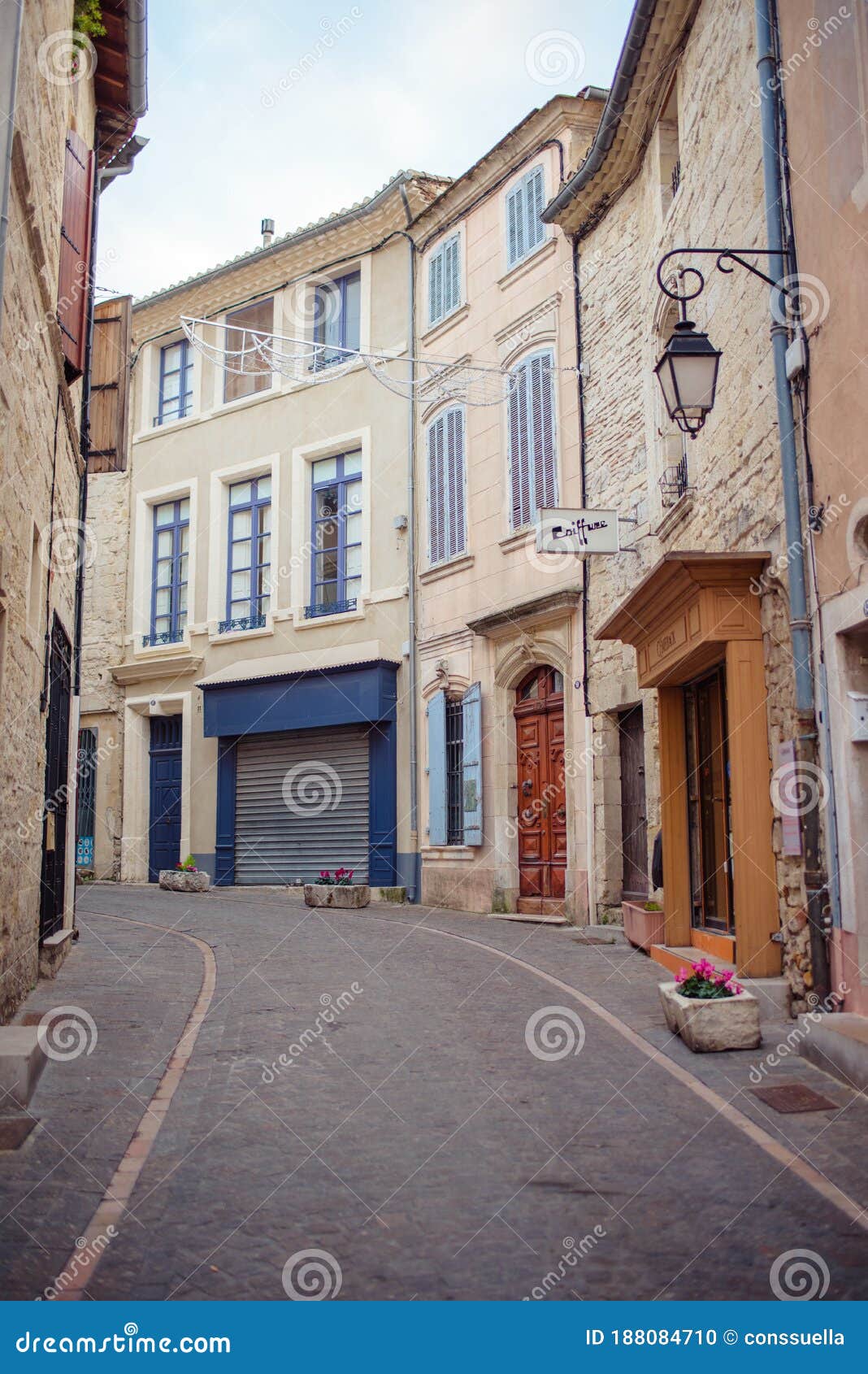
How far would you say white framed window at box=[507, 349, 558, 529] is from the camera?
592 inches

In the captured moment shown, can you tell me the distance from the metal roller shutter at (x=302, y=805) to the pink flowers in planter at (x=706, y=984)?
37.6ft

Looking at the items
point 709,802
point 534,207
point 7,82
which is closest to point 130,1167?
point 7,82

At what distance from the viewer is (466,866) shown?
16.0 m

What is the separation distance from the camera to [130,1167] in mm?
4520

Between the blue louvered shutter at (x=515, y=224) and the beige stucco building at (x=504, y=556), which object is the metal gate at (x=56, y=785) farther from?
the blue louvered shutter at (x=515, y=224)

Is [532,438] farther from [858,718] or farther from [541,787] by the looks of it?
[858,718]

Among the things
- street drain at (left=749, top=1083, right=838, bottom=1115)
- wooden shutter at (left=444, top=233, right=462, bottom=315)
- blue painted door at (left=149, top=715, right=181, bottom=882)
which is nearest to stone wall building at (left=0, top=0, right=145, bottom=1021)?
street drain at (left=749, top=1083, right=838, bottom=1115)

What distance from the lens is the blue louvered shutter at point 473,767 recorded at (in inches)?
617

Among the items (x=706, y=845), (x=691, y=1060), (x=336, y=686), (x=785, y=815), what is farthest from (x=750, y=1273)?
(x=336, y=686)

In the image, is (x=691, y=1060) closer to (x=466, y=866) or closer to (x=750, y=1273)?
(x=750, y=1273)

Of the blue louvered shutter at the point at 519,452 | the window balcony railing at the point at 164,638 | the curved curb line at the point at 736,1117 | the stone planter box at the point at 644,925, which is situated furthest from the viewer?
the window balcony railing at the point at 164,638

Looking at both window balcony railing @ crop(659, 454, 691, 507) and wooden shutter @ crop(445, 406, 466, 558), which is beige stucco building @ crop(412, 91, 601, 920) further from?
window balcony railing @ crop(659, 454, 691, 507)

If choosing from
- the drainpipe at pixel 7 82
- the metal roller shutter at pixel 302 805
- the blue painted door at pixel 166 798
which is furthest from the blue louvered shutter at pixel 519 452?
the drainpipe at pixel 7 82

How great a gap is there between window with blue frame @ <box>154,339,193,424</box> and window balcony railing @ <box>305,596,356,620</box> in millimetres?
5265
